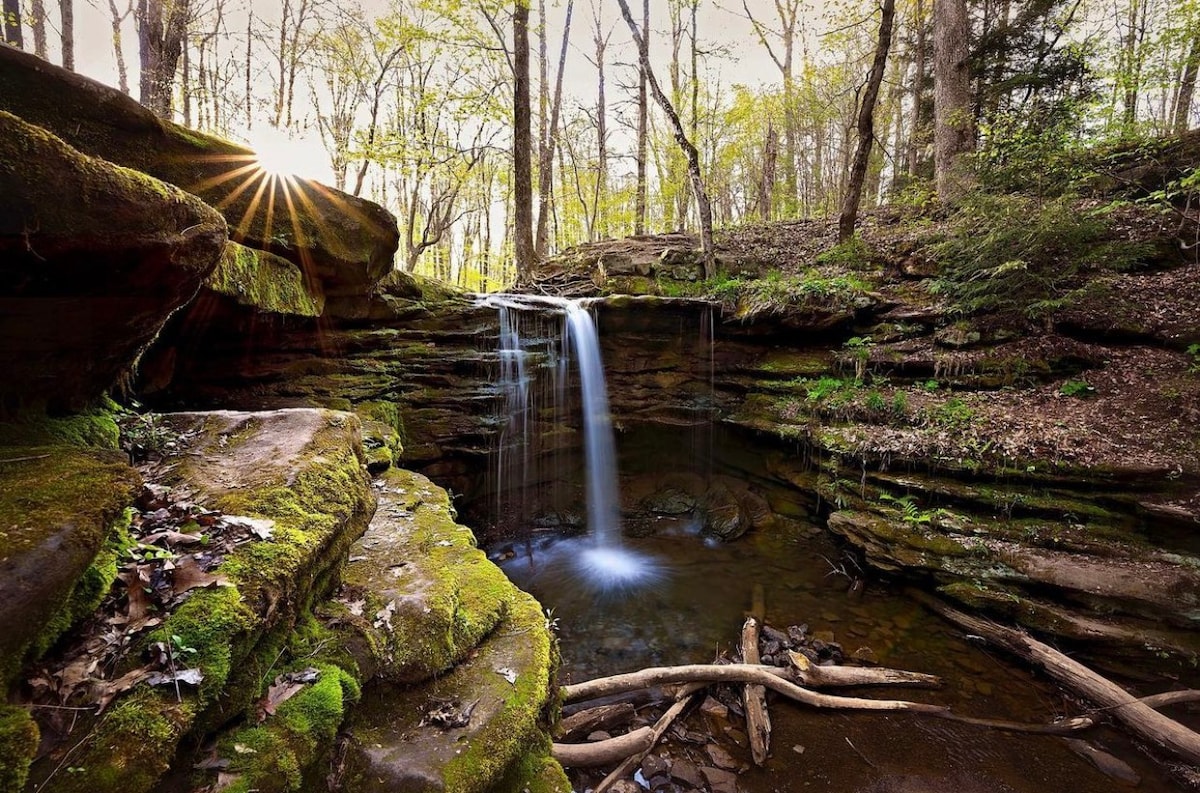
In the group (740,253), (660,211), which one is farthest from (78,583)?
(660,211)

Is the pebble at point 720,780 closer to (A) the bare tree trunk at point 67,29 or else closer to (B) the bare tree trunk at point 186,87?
(B) the bare tree trunk at point 186,87

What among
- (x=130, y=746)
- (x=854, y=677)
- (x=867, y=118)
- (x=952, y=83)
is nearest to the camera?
(x=130, y=746)

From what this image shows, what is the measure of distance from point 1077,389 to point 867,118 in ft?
20.6

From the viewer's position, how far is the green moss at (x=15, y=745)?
1214 millimetres

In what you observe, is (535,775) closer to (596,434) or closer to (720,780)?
(720,780)

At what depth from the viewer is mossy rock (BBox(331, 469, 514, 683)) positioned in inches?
101

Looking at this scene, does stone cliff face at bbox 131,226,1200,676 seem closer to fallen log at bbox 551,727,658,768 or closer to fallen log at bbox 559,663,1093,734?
fallen log at bbox 559,663,1093,734

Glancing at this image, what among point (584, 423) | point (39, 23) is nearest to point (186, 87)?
point (39, 23)

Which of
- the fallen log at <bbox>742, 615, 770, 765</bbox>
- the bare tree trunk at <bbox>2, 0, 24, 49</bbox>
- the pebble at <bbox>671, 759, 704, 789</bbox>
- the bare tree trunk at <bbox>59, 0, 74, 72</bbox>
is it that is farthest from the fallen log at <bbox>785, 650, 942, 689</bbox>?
the bare tree trunk at <bbox>59, 0, 74, 72</bbox>

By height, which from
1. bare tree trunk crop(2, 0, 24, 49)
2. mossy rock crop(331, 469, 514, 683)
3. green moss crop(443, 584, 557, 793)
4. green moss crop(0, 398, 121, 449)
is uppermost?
bare tree trunk crop(2, 0, 24, 49)

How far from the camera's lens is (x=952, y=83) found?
10.7 metres

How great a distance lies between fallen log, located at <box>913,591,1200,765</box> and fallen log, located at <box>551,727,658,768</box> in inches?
168

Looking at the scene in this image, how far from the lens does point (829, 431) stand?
8078mm

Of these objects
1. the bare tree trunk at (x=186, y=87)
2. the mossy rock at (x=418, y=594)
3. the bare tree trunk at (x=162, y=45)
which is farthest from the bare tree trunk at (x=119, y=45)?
the mossy rock at (x=418, y=594)
